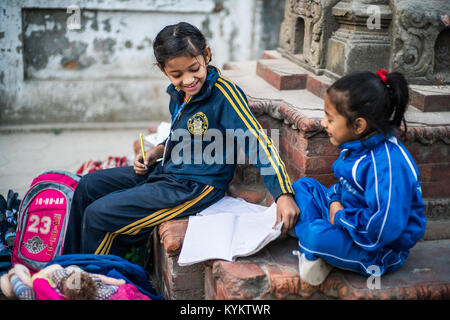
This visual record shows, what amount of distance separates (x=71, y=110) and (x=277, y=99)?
3190 mm

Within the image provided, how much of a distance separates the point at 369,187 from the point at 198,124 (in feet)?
3.06

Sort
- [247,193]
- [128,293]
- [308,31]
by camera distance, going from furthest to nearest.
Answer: [308,31], [247,193], [128,293]

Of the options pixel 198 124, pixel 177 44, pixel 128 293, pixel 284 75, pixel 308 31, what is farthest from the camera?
pixel 308 31

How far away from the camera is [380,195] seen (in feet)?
5.74

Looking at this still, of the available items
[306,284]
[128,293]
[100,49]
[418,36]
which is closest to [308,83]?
[418,36]

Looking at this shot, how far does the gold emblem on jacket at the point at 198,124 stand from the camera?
2.37 metres

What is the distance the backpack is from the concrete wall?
2775 mm

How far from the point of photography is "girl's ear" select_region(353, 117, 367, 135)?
1844 millimetres

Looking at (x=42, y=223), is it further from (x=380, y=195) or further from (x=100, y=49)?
(x=100, y=49)

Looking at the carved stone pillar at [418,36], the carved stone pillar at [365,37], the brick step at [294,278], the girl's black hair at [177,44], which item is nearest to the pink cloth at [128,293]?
the brick step at [294,278]

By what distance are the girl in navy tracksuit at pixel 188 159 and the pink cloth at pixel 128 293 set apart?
1.02 ft

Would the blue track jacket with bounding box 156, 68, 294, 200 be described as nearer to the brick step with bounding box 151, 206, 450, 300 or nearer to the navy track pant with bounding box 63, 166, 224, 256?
the navy track pant with bounding box 63, 166, 224, 256

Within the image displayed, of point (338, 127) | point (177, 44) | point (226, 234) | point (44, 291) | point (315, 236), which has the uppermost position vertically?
point (177, 44)
